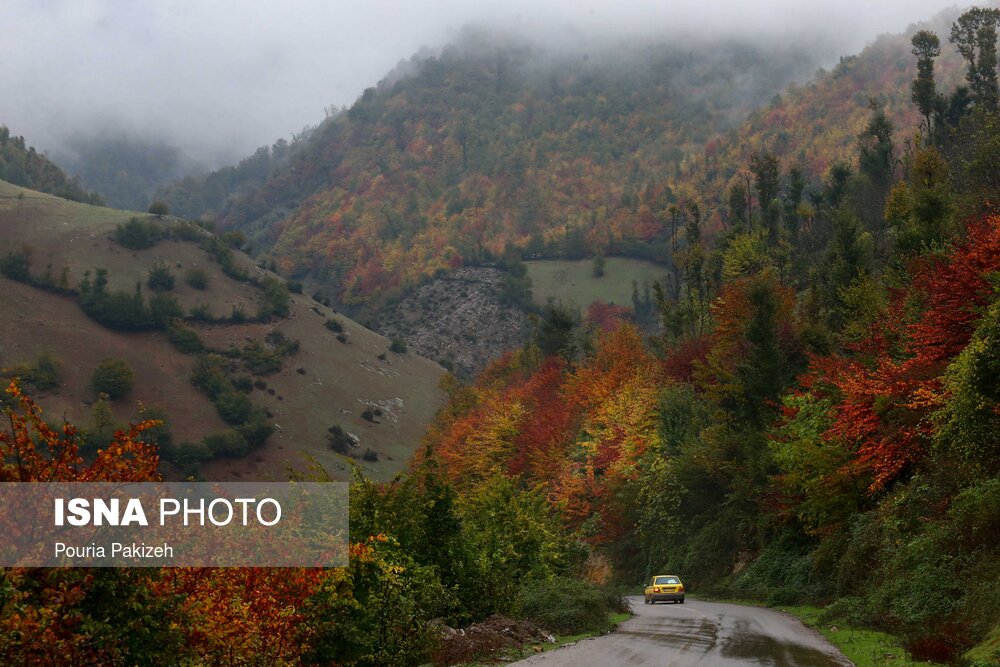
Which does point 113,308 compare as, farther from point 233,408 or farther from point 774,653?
point 774,653

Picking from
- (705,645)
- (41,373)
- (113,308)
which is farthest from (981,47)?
(113,308)

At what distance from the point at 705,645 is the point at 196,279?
189808 mm

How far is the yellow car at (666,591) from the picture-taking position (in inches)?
1602

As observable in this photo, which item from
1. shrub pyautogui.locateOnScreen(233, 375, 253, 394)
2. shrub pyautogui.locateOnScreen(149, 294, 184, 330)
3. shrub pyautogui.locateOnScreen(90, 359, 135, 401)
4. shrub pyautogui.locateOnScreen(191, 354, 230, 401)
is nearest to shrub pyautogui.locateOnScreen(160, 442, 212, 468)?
shrub pyautogui.locateOnScreen(90, 359, 135, 401)

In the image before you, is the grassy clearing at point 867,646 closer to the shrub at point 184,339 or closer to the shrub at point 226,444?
the shrub at point 226,444

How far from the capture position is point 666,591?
4072 cm

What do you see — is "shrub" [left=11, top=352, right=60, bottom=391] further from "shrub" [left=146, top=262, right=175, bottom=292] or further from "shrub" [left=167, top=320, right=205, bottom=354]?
"shrub" [left=146, top=262, right=175, bottom=292]

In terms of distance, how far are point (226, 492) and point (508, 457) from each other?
66.4 m

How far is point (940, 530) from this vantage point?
78.4ft

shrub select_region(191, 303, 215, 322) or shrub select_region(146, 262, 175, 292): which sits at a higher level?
shrub select_region(146, 262, 175, 292)

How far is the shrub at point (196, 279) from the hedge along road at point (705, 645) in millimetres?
179664

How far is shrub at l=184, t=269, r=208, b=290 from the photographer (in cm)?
19525

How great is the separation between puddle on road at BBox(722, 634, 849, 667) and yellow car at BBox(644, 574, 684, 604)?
17.9m

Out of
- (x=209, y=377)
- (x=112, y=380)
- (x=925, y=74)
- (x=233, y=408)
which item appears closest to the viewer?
(x=925, y=74)
